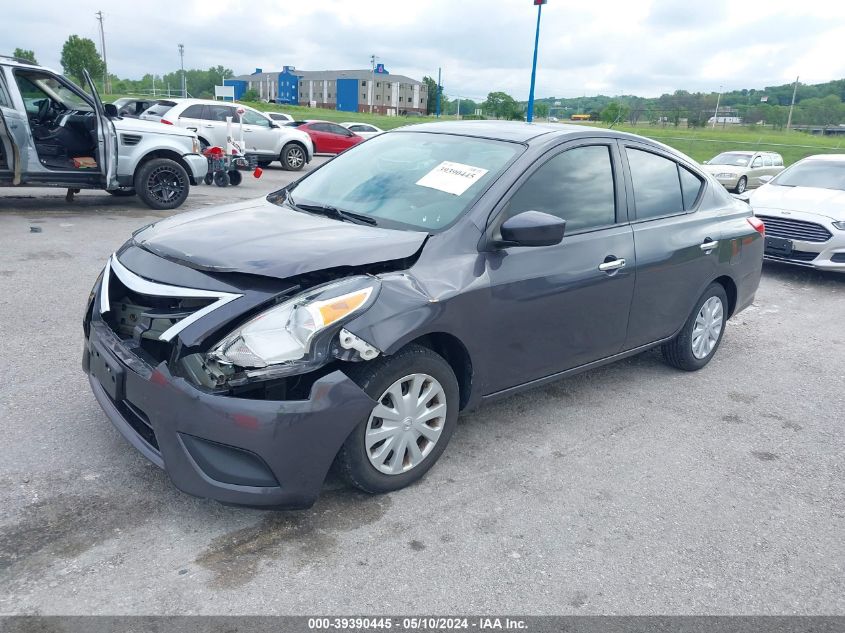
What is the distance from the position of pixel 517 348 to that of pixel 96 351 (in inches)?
80.3

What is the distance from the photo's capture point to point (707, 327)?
527 cm

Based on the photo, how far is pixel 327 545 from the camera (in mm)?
2891

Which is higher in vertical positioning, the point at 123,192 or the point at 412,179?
the point at 412,179

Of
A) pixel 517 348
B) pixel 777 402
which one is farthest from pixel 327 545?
pixel 777 402

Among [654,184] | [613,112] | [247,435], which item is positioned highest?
[613,112]

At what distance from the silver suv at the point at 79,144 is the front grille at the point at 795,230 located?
818cm

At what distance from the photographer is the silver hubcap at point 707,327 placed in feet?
17.0

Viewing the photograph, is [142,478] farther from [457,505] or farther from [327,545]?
[457,505]

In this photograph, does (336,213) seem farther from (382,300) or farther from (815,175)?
(815,175)

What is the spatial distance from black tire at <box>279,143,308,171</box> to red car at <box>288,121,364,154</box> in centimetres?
449

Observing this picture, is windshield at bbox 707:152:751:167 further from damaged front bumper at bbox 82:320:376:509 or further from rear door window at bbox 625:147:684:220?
damaged front bumper at bbox 82:320:376:509

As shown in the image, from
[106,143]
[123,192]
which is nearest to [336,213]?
[106,143]

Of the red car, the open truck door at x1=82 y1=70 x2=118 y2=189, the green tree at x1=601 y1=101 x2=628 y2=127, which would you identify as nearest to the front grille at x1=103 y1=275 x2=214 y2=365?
the open truck door at x1=82 y1=70 x2=118 y2=189

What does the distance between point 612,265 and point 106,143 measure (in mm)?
7833
